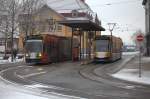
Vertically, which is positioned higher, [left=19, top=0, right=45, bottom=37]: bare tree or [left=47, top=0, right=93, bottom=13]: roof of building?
[left=47, top=0, right=93, bottom=13]: roof of building

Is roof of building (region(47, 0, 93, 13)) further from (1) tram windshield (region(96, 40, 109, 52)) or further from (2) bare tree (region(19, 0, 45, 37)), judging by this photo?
(1) tram windshield (region(96, 40, 109, 52))

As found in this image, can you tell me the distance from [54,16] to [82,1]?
2567cm

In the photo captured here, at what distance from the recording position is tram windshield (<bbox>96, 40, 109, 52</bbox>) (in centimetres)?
5281

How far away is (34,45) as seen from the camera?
160 feet

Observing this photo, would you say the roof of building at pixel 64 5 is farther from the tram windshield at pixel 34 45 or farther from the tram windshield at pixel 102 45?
the tram windshield at pixel 34 45

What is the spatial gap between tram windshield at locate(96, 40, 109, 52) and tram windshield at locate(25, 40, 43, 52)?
741cm

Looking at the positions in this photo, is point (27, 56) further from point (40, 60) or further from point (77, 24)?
point (77, 24)

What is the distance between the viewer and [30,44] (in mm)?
48875

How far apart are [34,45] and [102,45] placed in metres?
8.29

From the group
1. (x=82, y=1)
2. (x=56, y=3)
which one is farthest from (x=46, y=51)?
(x=82, y=1)

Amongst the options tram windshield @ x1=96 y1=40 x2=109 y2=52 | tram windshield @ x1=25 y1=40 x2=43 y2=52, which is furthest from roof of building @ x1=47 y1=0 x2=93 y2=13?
tram windshield @ x1=25 y1=40 x2=43 y2=52

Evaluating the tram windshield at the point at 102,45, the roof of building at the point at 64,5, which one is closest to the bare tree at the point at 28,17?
the tram windshield at the point at 102,45

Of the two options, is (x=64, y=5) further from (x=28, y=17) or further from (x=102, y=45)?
(x=102, y=45)

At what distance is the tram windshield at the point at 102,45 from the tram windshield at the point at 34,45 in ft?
24.3
